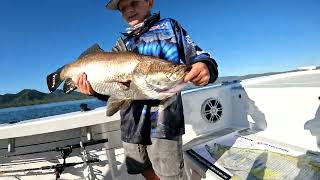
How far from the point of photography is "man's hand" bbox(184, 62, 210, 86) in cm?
239

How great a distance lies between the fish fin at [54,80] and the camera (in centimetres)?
345

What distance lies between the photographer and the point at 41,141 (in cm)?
530

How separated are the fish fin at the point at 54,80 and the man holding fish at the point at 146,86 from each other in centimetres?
2

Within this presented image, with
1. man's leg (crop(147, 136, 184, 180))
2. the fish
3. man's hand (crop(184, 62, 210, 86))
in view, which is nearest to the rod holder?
the fish

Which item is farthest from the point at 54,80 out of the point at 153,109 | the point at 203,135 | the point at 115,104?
the point at 203,135

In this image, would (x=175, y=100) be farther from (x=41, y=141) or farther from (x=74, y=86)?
(x=41, y=141)

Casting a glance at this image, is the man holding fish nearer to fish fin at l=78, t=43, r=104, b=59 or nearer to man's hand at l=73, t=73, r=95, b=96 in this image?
man's hand at l=73, t=73, r=95, b=96

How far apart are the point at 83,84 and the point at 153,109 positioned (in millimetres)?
796

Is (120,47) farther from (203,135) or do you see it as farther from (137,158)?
(203,135)

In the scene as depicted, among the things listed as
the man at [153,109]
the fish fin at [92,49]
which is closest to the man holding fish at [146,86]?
the man at [153,109]

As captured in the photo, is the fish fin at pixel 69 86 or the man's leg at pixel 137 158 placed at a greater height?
the fish fin at pixel 69 86

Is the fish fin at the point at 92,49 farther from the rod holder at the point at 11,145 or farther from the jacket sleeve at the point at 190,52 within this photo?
the rod holder at the point at 11,145

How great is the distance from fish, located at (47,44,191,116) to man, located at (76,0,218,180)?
184mm

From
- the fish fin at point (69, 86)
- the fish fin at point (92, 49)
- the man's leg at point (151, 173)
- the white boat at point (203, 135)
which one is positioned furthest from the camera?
the white boat at point (203, 135)
